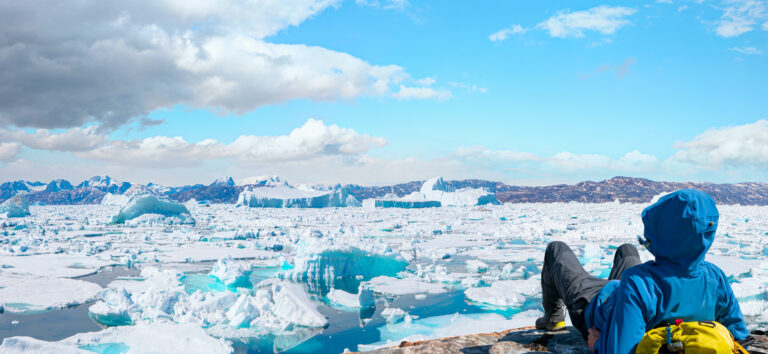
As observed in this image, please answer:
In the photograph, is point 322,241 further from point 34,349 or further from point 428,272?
point 34,349

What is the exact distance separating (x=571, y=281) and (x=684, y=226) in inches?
37.4

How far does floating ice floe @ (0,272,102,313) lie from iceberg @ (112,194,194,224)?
16261 mm

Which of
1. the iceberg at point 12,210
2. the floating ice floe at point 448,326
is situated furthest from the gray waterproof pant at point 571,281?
the iceberg at point 12,210

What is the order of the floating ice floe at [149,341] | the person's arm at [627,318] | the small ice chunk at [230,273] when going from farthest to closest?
the small ice chunk at [230,273]
the floating ice floe at [149,341]
the person's arm at [627,318]

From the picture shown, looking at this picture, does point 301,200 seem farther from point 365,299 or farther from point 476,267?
point 365,299

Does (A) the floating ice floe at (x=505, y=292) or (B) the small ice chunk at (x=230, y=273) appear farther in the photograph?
(B) the small ice chunk at (x=230, y=273)

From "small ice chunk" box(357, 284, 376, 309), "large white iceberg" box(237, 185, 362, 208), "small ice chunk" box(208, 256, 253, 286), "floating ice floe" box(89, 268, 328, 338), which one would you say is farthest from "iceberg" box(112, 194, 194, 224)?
"small ice chunk" box(357, 284, 376, 309)

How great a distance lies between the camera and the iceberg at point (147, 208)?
2439 centimetres

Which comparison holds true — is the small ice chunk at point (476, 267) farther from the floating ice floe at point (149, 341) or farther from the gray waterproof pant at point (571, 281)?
the gray waterproof pant at point (571, 281)

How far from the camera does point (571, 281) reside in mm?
2273

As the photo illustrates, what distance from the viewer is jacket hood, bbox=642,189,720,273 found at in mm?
1393

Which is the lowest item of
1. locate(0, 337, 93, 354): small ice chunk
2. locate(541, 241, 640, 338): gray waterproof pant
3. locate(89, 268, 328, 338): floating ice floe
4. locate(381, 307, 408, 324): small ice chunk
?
locate(381, 307, 408, 324): small ice chunk

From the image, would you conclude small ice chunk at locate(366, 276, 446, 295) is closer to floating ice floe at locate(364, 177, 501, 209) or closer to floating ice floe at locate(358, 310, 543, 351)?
floating ice floe at locate(358, 310, 543, 351)

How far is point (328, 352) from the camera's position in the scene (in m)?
5.02
